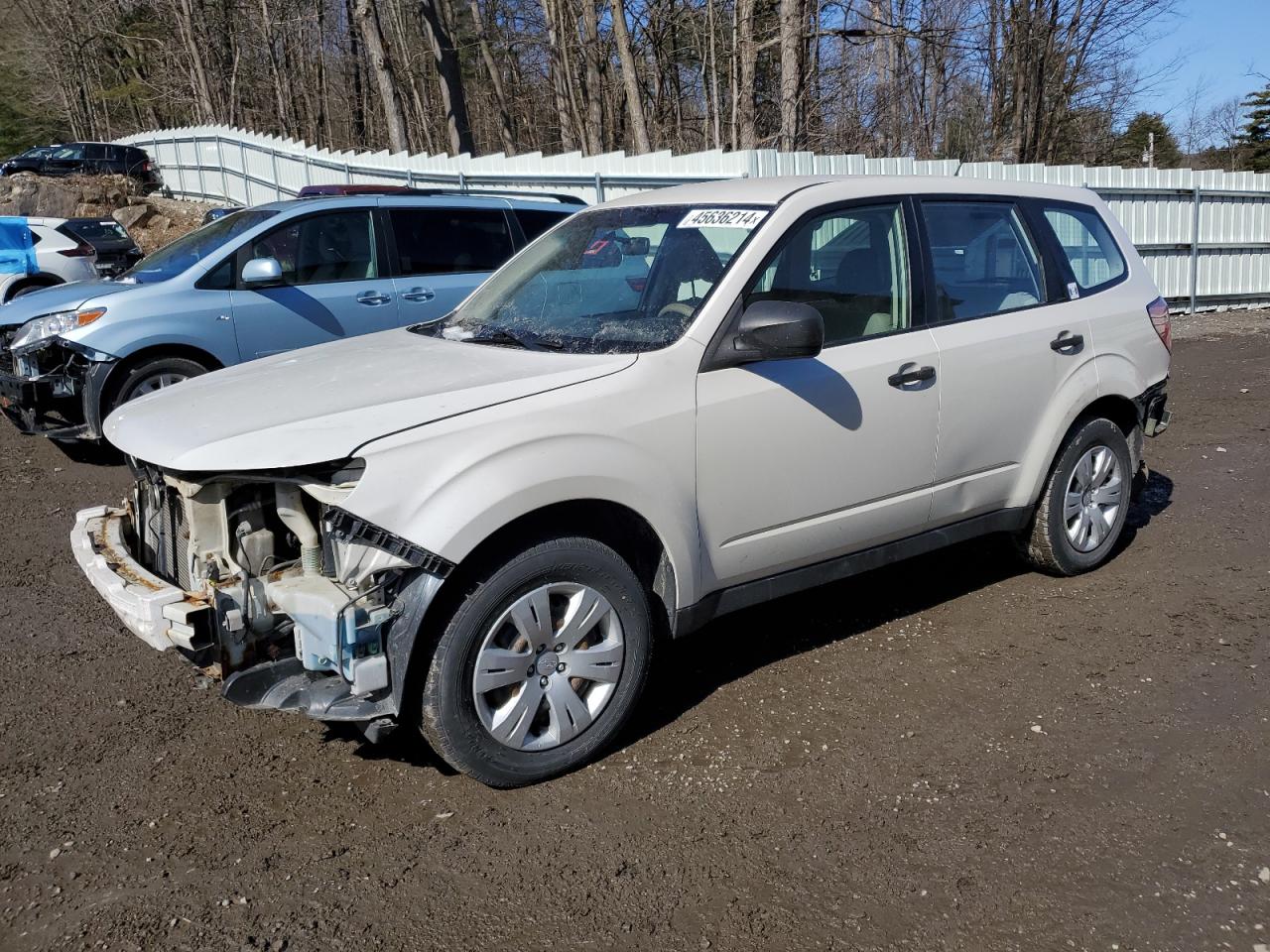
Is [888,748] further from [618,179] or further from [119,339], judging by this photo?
[618,179]

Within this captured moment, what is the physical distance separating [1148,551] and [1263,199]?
46.3 ft

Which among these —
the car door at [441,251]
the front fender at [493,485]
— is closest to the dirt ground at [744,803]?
the front fender at [493,485]

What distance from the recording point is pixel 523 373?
3666 mm

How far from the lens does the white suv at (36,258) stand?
1372 centimetres

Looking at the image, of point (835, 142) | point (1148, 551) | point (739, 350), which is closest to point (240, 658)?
point (739, 350)

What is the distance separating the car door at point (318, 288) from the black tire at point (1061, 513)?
16.6ft

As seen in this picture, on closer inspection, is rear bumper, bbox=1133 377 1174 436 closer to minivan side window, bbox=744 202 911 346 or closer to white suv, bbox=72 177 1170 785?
white suv, bbox=72 177 1170 785

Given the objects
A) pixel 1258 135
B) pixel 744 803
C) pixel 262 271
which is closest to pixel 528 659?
pixel 744 803

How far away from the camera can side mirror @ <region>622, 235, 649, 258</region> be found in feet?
14.4

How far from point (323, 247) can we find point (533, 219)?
5.59ft

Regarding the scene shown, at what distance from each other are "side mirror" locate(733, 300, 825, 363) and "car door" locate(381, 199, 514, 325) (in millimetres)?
5016

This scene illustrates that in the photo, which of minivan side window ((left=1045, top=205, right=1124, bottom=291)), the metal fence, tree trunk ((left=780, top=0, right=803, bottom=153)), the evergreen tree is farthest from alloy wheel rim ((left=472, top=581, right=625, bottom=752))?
the evergreen tree

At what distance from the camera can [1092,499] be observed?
541 cm

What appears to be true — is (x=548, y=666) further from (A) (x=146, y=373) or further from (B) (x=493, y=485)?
(A) (x=146, y=373)
